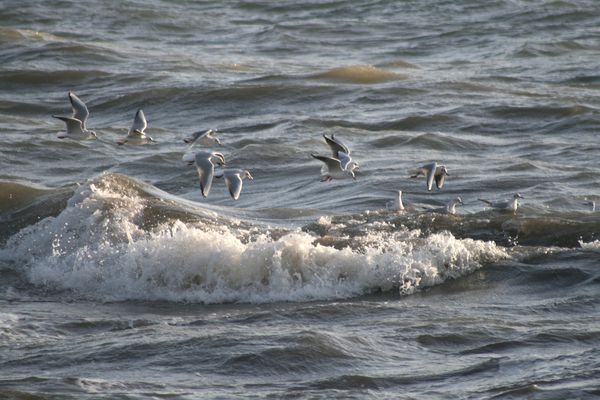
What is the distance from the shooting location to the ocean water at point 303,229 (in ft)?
25.6

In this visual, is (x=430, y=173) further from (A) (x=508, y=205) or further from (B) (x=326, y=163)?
(B) (x=326, y=163)

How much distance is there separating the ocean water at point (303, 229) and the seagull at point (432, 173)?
294mm

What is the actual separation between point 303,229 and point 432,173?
4.91ft

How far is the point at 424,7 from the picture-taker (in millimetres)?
30062

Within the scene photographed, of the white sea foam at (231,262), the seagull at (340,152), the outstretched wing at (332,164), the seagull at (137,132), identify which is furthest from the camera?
the seagull at (137,132)

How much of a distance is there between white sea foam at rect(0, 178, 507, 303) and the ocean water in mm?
23

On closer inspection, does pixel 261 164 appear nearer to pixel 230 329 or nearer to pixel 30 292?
pixel 30 292

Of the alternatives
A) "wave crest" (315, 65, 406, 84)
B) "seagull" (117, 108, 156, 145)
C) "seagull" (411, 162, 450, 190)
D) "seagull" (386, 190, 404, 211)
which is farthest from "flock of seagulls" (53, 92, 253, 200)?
"wave crest" (315, 65, 406, 84)

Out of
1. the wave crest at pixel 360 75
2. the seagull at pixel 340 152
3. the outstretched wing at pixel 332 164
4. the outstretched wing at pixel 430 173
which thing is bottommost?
the outstretched wing at pixel 430 173

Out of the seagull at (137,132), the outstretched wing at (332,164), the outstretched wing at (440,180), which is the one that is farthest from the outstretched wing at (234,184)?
the outstretched wing at (440,180)

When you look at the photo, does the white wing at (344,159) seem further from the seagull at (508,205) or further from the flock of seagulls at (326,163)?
the seagull at (508,205)

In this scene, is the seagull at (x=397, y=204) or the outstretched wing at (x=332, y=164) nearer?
the outstretched wing at (x=332, y=164)

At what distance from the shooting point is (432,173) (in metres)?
12.5

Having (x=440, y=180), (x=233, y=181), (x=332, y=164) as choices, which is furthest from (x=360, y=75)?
(x=233, y=181)
